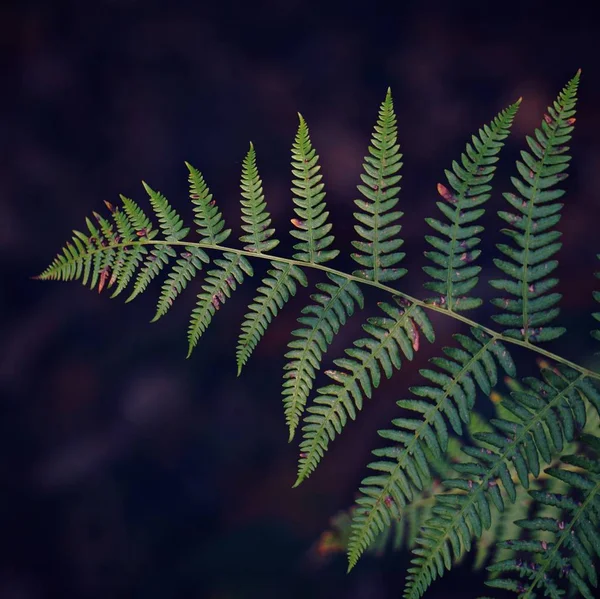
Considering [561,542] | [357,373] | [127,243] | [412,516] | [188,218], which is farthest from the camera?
[188,218]

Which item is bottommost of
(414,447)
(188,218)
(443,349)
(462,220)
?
(414,447)

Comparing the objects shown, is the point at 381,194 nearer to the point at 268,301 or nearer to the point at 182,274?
the point at 268,301

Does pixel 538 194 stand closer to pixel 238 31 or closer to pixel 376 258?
pixel 376 258

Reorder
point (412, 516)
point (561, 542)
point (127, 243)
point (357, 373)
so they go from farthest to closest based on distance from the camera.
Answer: point (412, 516), point (127, 243), point (357, 373), point (561, 542)

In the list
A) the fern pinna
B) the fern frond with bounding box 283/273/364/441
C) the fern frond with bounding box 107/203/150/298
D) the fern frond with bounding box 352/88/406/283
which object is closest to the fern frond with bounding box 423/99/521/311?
the fern pinna

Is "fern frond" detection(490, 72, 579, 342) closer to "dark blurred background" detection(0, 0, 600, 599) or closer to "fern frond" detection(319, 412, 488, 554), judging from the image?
"fern frond" detection(319, 412, 488, 554)

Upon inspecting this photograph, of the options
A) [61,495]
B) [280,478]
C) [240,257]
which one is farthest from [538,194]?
[61,495]

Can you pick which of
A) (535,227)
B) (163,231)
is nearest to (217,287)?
Answer: (163,231)
